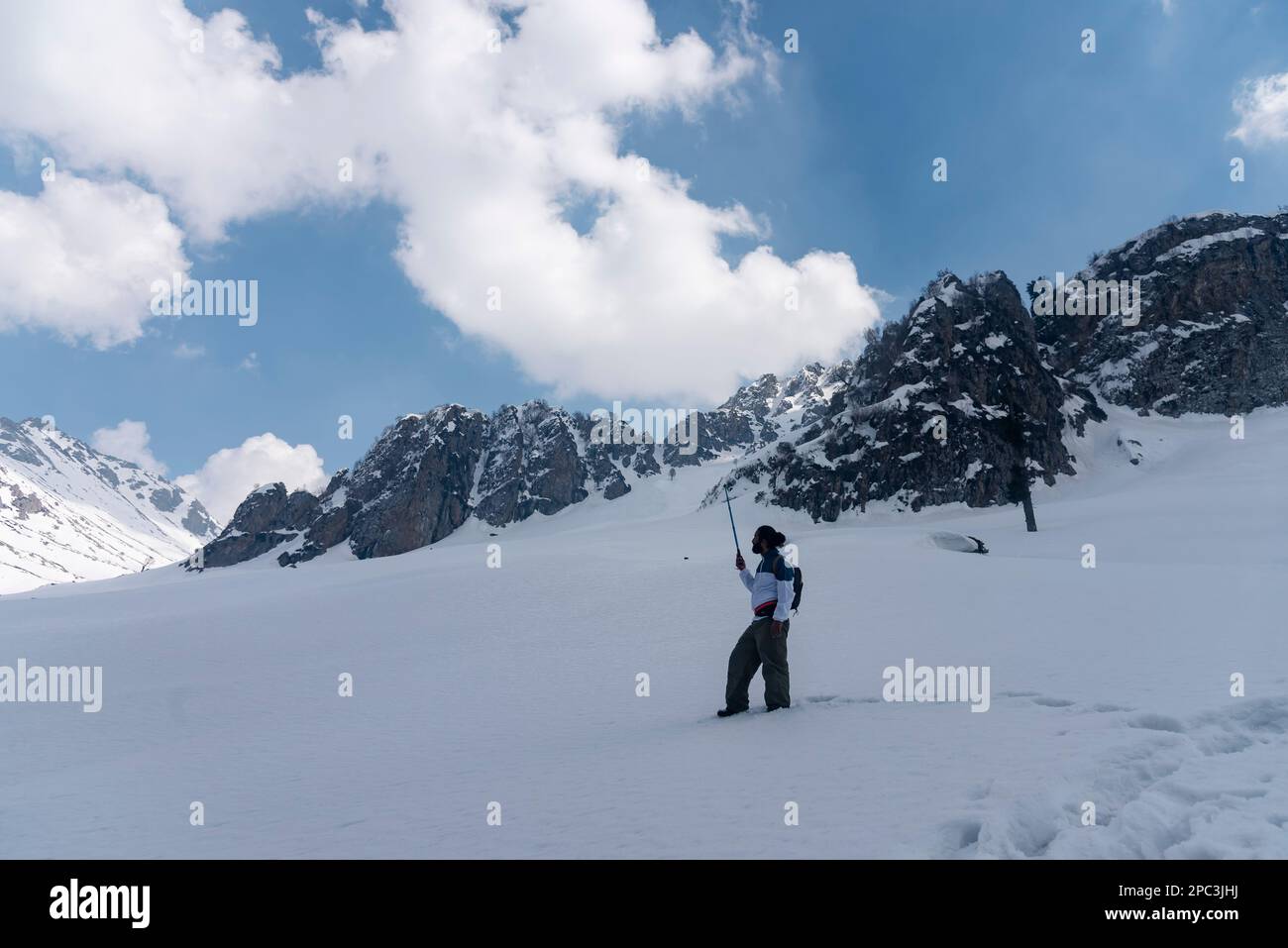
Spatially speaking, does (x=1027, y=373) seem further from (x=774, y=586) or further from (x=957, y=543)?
(x=774, y=586)

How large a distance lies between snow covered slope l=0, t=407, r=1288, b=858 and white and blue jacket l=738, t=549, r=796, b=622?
59.0 inches

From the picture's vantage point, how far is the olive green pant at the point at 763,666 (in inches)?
360

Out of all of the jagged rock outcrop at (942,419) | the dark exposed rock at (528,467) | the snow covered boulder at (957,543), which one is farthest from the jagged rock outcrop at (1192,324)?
the dark exposed rock at (528,467)

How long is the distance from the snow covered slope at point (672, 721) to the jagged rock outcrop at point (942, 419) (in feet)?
107

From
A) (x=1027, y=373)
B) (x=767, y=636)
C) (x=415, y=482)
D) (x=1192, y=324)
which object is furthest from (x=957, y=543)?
(x=415, y=482)

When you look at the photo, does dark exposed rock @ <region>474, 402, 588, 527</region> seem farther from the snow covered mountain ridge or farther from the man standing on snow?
the man standing on snow

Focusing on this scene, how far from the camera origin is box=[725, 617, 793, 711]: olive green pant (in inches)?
360

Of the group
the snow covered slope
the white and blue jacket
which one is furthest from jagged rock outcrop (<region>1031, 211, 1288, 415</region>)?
the white and blue jacket

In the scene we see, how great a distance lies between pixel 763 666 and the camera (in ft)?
29.9

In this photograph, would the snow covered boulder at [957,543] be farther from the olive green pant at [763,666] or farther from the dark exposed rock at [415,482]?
the dark exposed rock at [415,482]

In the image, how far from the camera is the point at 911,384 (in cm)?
6794

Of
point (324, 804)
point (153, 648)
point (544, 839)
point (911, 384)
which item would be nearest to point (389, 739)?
point (324, 804)
